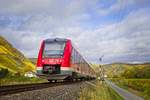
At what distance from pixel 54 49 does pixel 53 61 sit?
1429 millimetres

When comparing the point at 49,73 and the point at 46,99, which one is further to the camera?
the point at 49,73

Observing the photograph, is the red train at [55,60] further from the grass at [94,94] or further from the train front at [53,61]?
the grass at [94,94]

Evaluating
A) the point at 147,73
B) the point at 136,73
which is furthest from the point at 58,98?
the point at 136,73

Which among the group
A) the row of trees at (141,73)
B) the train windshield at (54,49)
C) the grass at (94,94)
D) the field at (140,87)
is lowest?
the grass at (94,94)

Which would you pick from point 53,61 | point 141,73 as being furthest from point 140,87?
point 53,61

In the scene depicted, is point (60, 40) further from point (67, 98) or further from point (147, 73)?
point (147, 73)

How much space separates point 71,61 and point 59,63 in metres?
2.18

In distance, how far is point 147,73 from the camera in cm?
16400

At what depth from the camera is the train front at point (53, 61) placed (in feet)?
105

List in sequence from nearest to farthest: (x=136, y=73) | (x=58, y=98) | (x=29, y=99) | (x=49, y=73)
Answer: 1. (x=29, y=99)
2. (x=58, y=98)
3. (x=49, y=73)
4. (x=136, y=73)

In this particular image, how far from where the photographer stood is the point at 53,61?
3234 centimetres

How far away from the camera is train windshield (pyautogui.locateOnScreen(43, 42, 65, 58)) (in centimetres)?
3275

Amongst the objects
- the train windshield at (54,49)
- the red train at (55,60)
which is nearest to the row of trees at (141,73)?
the red train at (55,60)

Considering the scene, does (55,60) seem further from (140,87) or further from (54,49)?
(140,87)
